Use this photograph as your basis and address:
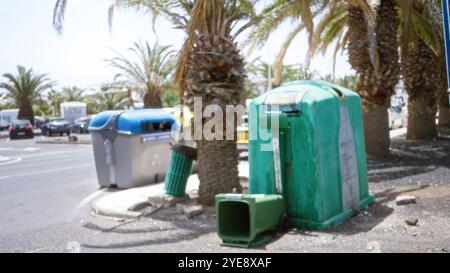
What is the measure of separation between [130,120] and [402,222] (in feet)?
19.2

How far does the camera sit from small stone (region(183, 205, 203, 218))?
6.90 meters

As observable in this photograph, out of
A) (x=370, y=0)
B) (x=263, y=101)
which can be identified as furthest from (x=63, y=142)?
(x=263, y=101)

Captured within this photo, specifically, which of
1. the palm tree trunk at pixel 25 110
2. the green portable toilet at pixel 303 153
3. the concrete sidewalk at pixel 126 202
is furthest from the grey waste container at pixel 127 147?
the palm tree trunk at pixel 25 110

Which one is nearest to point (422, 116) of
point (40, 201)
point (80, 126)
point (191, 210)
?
point (191, 210)

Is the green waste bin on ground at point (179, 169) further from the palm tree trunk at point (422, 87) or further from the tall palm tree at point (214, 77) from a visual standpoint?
the palm tree trunk at point (422, 87)

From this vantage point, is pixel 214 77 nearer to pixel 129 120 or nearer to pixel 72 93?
pixel 129 120

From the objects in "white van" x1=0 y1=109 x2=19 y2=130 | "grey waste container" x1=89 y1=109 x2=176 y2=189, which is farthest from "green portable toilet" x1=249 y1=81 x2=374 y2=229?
"white van" x1=0 y1=109 x2=19 y2=130

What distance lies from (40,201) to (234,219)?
4.93m

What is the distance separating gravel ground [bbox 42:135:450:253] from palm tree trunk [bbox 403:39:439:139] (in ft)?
26.2

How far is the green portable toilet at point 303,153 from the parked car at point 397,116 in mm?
22829

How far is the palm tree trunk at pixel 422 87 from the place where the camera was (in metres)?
15.7

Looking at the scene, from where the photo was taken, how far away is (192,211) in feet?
22.7

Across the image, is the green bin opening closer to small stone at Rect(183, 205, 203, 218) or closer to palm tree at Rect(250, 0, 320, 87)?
small stone at Rect(183, 205, 203, 218)
